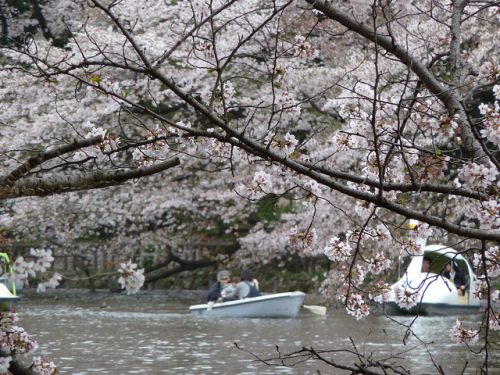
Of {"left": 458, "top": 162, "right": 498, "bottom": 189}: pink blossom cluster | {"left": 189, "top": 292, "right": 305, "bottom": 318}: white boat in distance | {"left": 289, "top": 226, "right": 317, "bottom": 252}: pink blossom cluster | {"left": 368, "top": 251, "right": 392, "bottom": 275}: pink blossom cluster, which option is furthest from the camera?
{"left": 189, "top": 292, "right": 305, "bottom": 318}: white boat in distance

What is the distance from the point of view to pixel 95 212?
86.7ft

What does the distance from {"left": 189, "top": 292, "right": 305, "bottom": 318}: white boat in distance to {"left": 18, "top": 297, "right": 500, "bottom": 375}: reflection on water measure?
1.18ft

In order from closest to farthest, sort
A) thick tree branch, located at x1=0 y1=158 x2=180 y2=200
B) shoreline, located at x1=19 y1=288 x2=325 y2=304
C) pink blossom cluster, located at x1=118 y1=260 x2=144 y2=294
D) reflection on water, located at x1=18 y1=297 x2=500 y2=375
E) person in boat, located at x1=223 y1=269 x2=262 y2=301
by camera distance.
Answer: thick tree branch, located at x1=0 y1=158 x2=180 y2=200, pink blossom cluster, located at x1=118 y1=260 x2=144 y2=294, reflection on water, located at x1=18 y1=297 x2=500 y2=375, person in boat, located at x1=223 y1=269 x2=262 y2=301, shoreline, located at x1=19 y1=288 x2=325 y2=304

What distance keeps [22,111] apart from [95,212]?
347 cm

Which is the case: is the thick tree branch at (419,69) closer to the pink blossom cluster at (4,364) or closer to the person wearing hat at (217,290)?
the pink blossom cluster at (4,364)

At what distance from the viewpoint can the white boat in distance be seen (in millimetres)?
20500

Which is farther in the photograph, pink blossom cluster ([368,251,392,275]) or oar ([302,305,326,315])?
oar ([302,305,326,315])

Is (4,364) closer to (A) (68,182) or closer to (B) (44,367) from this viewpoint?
(A) (68,182)

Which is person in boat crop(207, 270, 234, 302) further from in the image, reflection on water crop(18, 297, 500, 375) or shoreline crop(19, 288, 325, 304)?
shoreline crop(19, 288, 325, 304)

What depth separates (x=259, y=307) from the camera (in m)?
20.8

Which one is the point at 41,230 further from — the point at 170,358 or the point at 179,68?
the point at 170,358

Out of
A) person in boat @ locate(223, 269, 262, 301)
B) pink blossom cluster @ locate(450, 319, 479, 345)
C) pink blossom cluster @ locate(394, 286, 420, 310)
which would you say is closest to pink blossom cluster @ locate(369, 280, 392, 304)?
pink blossom cluster @ locate(394, 286, 420, 310)

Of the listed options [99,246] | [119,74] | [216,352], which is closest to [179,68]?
[119,74]

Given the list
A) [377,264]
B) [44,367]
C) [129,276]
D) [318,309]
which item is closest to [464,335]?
[377,264]
